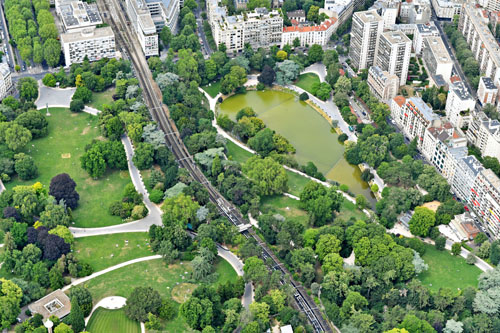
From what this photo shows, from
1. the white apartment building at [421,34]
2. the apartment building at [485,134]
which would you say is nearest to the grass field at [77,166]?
the apartment building at [485,134]

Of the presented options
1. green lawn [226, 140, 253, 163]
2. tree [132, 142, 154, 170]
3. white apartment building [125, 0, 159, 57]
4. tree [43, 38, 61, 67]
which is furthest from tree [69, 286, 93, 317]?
white apartment building [125, 0, 159, 57]

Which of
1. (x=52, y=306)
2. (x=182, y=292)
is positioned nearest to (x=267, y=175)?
(x=182, y=292)

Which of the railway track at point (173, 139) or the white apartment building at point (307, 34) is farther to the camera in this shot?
the white apartment building at point (307, 34)

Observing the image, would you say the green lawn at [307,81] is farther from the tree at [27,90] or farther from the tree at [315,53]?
the tree at [27,90]

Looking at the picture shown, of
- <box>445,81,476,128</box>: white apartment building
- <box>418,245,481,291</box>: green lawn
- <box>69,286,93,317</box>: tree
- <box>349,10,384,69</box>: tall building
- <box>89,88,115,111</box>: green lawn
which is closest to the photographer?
<box>69,286,93,317</box>: tree

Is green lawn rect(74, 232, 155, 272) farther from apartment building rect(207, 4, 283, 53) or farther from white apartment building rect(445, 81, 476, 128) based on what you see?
white apartment building rect(445, 81, 476, 128)

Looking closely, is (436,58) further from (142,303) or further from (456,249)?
(142,303)
